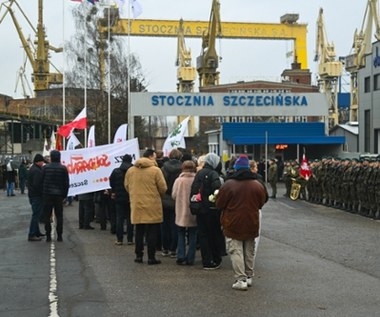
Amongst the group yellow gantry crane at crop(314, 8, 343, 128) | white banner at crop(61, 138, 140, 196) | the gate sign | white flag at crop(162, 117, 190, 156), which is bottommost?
white banner at crop(61, 138, 140, 196)

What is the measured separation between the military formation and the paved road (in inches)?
170

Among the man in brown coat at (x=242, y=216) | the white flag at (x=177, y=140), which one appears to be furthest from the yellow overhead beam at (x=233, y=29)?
the man in brown coat at (x=242, y=216)

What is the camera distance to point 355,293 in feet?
26.5

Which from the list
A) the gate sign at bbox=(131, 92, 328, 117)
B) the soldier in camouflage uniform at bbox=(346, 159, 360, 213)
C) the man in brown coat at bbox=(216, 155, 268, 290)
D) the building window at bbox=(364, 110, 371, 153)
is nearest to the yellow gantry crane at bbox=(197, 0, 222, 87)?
the building window at bbox=(364, 110, 371, 153)

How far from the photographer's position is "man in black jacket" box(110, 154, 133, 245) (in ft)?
41.0

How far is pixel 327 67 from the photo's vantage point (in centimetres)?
6950

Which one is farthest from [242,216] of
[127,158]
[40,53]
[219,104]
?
[40,53]

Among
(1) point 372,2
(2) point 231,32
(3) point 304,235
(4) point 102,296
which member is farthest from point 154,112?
(2) point 231,32

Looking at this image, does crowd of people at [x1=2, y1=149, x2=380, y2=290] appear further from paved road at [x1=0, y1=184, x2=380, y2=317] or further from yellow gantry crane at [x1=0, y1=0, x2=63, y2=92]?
yellow gantry crane at [x1=0, y1=0, x2=63, y2=92]

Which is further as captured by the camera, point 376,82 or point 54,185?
point 376,82

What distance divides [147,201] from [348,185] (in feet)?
37.9

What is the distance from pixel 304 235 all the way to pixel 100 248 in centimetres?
483

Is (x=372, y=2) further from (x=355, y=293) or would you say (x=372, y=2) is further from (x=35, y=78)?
(x=355, y=293)

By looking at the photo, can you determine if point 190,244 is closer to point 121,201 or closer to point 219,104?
point 121,201
